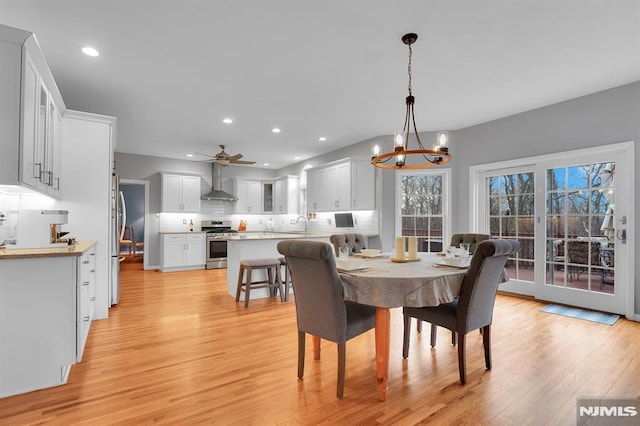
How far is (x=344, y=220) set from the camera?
6.38 metres

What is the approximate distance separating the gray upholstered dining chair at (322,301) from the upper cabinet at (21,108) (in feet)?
6.15

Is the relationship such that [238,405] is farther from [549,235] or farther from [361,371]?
[549,235]

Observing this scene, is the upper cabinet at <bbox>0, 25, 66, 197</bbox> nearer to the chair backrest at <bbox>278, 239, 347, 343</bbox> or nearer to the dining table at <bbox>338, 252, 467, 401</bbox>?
the chair backrest at <bbox>278, 239, 347, 343</bbox>

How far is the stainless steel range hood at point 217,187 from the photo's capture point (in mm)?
7856

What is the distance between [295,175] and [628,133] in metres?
6.26

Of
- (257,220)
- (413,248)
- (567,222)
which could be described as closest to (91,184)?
(413,248)

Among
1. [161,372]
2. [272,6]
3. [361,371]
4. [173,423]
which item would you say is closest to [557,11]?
[272,6]

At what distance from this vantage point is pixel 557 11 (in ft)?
7.75

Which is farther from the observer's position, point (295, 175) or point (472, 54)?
point (295, 175)

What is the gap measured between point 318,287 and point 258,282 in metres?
2.64

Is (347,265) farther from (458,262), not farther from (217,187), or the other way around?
(217,187)

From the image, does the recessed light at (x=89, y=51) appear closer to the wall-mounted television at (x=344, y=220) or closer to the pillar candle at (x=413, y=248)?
the pillar candle at (x=413, y=248)

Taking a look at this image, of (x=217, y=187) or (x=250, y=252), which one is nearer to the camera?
(x=250, y=252)

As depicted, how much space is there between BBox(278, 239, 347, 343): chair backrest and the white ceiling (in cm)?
177
